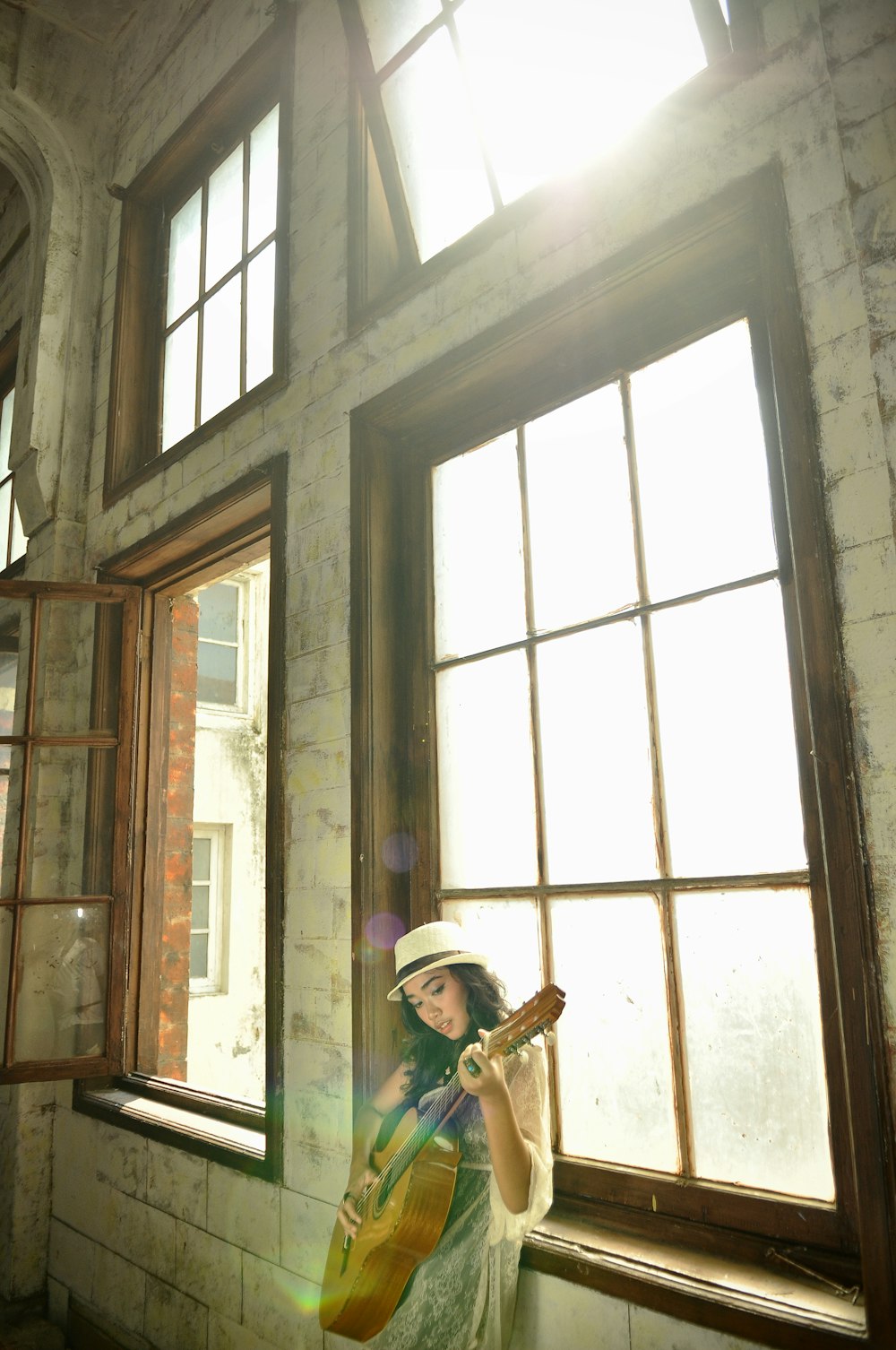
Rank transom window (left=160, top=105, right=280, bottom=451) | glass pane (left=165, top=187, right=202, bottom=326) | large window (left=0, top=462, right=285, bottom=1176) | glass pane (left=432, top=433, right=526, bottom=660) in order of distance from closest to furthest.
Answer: glass pane (left=432, top=433, right=526, bottom=660) → large window (left=0, top=462, right=285, bottom=1176) → transom window (left=160, top=105, right=280, bottom=451) → glass pane (left=165, top=187, right=202, bottom=326)

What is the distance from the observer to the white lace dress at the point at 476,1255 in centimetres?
169

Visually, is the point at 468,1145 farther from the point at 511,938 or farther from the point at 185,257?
the point at 185,257

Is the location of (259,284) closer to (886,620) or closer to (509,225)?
(509,225)

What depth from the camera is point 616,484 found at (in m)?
2.13

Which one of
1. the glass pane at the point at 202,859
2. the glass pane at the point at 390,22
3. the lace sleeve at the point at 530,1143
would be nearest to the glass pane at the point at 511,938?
the lace sleeve at the point at 530,1143

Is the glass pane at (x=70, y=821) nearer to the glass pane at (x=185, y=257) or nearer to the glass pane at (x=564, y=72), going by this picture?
the glass pane at (x=185, y=257)

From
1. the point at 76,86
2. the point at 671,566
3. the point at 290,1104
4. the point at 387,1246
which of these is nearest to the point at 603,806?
the point at 671,566

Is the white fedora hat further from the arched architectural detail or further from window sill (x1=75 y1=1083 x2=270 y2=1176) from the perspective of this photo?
the arched architectural detail

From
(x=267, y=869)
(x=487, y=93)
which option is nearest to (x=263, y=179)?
(x=487, y=93)

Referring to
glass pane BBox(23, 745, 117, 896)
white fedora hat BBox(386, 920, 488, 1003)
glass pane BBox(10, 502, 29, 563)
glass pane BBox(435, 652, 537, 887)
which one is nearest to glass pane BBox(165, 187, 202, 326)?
glass pane BBox(10, 502, 29, 563)

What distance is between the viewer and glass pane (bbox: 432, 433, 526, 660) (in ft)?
7.71

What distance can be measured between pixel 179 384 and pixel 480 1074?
3.20 meters

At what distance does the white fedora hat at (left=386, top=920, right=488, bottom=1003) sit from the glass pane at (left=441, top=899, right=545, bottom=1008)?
0.20m

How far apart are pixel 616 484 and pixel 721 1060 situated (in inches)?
48.5
